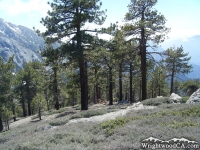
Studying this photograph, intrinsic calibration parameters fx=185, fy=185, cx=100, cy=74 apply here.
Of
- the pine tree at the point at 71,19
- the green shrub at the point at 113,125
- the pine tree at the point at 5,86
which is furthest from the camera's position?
the pine tree at the point at 5,86

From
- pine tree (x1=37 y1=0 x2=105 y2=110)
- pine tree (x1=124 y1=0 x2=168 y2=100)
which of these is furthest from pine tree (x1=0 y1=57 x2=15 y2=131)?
pine tree (x1=124 y1=0 x2=168 y2=100)

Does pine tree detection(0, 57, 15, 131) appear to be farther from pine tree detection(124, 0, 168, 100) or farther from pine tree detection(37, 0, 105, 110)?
pine tree detection(124, 0, 168, 100)

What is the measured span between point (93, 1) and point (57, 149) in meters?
14.2

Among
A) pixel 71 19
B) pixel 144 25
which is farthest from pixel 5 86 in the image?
pixel 144 25

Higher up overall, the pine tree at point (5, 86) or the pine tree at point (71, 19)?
the pine tree at point (71, 19)

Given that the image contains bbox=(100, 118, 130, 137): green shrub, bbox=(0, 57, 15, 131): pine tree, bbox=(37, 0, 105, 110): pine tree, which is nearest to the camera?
bbox=(100, 118, 130, 137): green shrub

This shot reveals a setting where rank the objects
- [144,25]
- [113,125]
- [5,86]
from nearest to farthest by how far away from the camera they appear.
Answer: [113,125] → [144,25] → [5,86]

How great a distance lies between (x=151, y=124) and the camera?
7.74 m

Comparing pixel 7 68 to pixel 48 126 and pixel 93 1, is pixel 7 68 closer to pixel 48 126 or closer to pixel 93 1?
pixel 93 1

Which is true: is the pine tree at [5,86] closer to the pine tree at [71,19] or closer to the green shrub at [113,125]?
the pine tree at [71,19]

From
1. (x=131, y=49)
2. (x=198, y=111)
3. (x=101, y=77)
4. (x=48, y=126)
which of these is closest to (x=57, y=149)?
(x=48, y=126)

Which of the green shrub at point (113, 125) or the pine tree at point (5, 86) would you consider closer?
the green shrub at point (113, 125)

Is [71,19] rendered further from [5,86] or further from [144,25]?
[5,86]

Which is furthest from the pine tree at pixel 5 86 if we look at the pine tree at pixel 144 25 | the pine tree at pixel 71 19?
the pine tree at pixel 144 25
